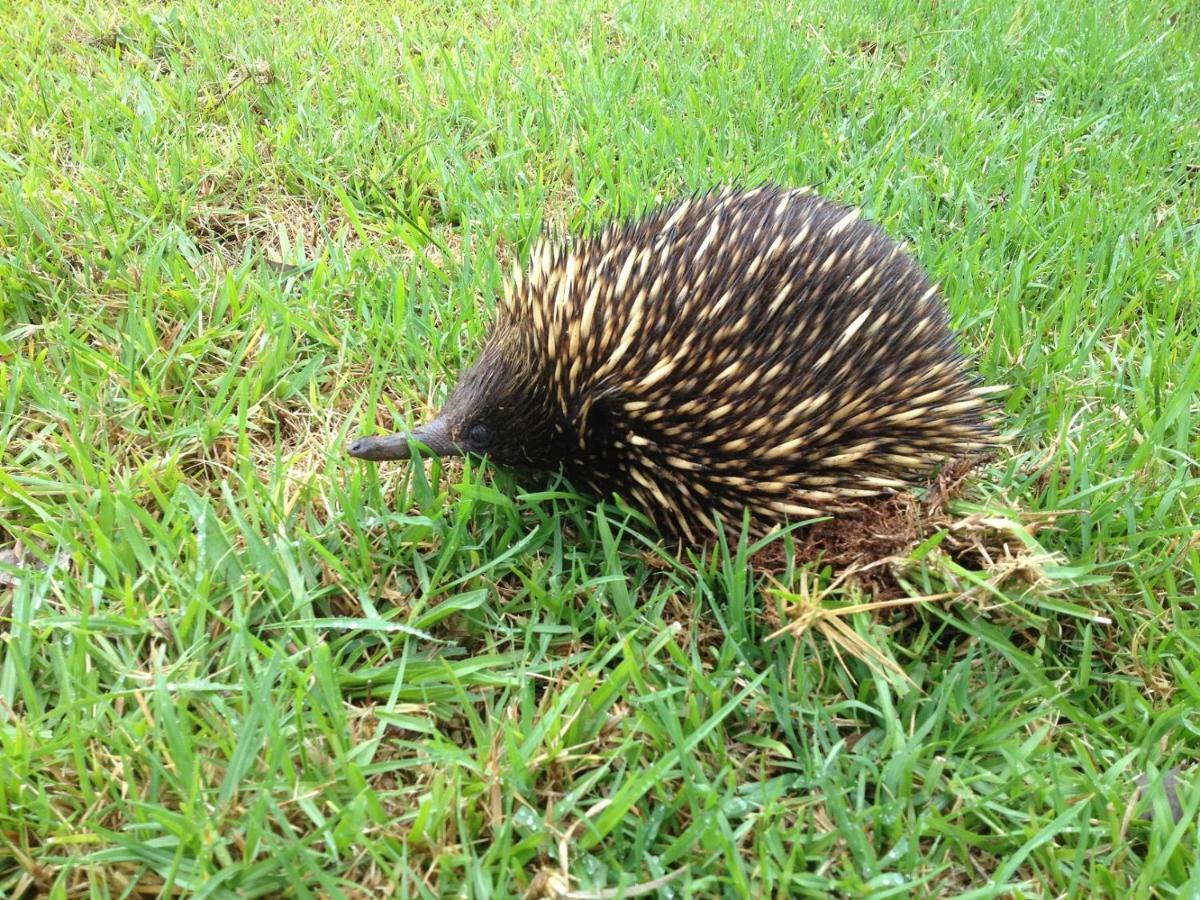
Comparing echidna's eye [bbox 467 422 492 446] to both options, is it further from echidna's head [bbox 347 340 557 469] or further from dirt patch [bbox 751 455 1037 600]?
dirt patch [bbox 751 455 1037 600]

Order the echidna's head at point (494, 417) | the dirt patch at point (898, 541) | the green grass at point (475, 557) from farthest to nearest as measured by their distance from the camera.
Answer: the echidna's head at point (494, 417)
the dirt patch at point (898, 541)
the green grass at point (475, 557)

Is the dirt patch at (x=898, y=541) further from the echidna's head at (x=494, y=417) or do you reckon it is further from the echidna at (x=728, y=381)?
the echidna's head at (x=494, y=417)

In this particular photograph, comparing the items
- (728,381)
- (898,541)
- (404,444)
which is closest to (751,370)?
(728,381)

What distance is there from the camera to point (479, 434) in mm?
1548

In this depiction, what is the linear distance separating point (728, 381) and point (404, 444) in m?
0.55

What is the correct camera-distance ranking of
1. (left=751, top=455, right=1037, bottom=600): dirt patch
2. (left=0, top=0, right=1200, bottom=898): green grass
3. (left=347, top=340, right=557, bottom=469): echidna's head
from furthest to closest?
(left=347, top=340, right=557, bottom=469): echidna's head → (left=751, top=455, right=1037, bottom=600): dirt patch → (left=0, top=0, right=1200, bottom=898): green grass

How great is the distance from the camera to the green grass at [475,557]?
1.12 metres

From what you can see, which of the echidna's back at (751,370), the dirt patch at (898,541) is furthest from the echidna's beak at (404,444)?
the dirt patch at (898,541)

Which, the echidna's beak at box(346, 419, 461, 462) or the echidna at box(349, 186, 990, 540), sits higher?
the echidna at box(349, 186, 990, 540)

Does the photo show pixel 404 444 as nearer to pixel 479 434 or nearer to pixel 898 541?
pixel 479 434

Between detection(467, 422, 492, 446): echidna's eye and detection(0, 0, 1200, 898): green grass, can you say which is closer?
detection(0, 0, 1200, 898): green grass

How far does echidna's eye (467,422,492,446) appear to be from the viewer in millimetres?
1545

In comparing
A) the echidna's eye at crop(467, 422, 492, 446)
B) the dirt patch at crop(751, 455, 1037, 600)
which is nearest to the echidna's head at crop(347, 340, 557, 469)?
the echidna's eye at crop(467, 422, 492, 446)

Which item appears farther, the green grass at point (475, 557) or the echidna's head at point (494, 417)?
the echidna's head at point (494, 417)
